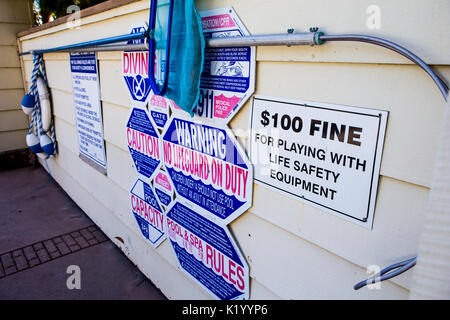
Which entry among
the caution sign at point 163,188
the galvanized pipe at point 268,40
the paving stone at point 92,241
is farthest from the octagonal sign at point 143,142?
the paving stone at point 92,241

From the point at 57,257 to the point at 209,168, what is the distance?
2.15 m

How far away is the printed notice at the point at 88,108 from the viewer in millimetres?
3064

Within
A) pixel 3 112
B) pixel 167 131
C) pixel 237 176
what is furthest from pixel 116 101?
pixel 3 112

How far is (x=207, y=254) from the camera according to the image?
6.30 feet

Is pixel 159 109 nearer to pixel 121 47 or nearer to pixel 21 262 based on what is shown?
pixel 121 47

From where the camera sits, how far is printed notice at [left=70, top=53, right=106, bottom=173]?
10.1 ft

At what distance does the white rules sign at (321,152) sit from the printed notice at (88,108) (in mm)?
2125

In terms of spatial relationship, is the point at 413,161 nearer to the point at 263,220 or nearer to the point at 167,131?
the point at 263,220

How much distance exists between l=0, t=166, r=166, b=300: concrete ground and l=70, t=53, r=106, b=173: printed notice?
2.58ft

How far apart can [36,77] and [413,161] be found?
15.5 ft

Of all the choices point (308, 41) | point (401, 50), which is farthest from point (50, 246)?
point (401, 50)

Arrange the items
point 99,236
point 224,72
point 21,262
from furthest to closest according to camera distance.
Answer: point 99,236
point 21,262
point 224,72

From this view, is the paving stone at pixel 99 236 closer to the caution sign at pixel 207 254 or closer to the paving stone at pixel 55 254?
the paving stone at pixel 55 254

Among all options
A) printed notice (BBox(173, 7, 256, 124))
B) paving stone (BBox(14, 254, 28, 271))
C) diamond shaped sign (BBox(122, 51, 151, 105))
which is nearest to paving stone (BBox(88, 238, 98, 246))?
paving stone (BBox(14, 254, 28, 271))
